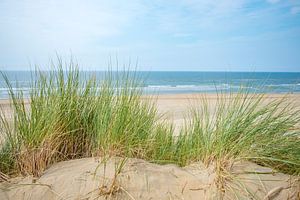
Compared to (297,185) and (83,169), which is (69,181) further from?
(297,185)

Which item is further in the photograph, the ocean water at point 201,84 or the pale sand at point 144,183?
the ocean water at point 201,84

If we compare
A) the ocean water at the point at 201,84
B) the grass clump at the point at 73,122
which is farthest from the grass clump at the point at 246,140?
the grass clump at the point at 73,122

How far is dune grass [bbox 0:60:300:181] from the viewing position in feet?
9.25

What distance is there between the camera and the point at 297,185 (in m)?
2.65

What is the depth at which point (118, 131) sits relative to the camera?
2.81 meters

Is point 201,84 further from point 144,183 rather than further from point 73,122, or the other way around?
point 144,183

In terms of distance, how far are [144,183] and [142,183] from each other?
0.02 meters

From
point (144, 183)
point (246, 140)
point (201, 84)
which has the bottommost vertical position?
point (201, 84)

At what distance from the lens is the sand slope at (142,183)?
2402 mm

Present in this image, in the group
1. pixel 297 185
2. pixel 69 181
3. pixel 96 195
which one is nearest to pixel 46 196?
pixel 69 181

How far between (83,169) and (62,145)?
2.10 ft

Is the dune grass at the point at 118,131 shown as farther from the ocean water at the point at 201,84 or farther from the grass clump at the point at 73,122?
the ocean water at the point at 201,84

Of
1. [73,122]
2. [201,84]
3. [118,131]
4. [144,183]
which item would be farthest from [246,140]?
[201,84]

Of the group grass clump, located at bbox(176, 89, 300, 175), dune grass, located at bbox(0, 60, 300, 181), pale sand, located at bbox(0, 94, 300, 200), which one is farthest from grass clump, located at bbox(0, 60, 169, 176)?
grass clump, located at bbox(176, 89, 300, 175)
